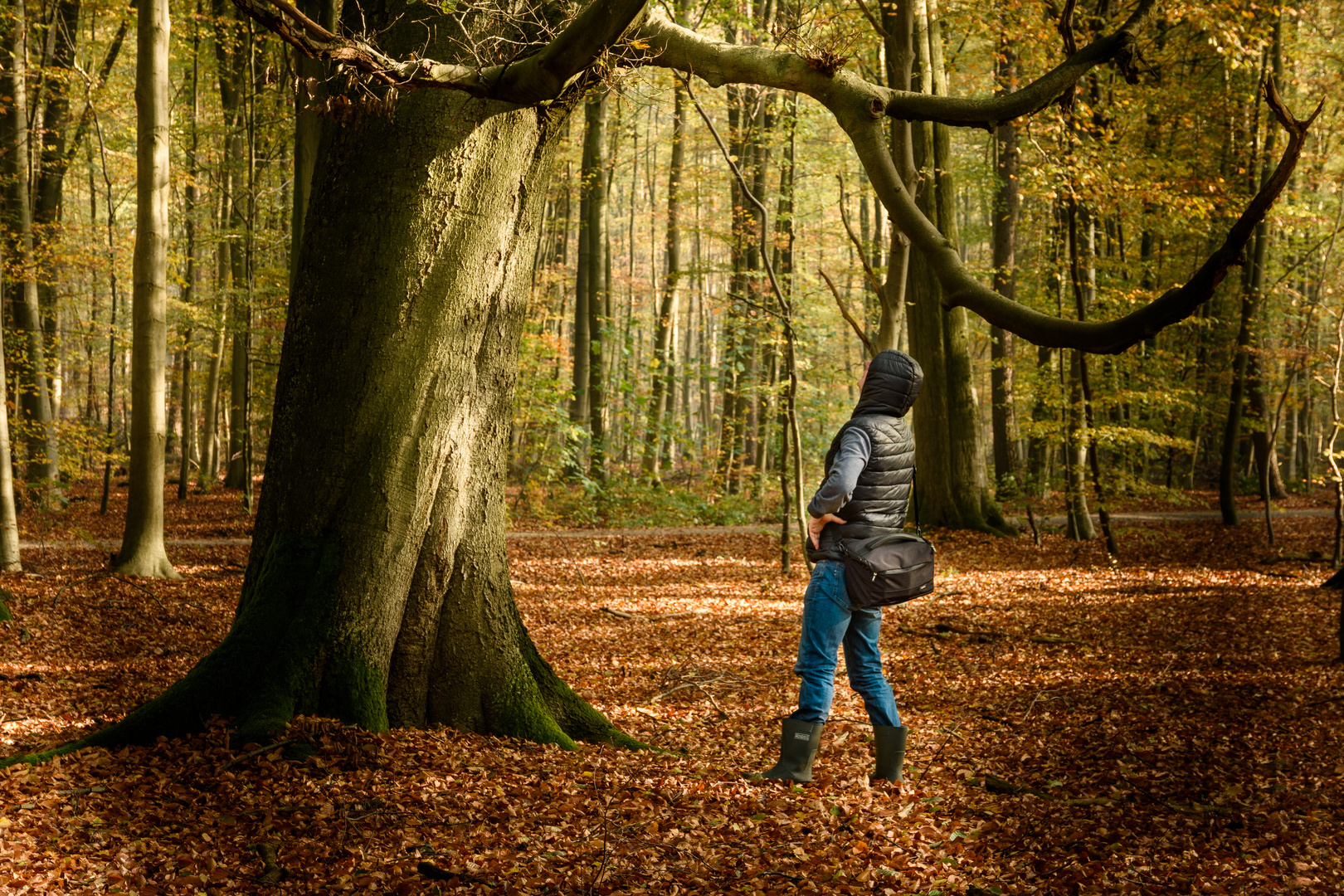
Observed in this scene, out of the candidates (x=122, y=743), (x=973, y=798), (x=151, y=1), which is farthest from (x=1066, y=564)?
(x=151, y=1)

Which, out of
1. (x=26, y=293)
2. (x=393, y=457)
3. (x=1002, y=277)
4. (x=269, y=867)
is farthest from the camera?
(x=1002, y=277)

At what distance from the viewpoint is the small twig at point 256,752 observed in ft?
11.1

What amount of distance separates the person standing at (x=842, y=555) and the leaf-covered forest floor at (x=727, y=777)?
0.25 meters

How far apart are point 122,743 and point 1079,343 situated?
14.0 feet

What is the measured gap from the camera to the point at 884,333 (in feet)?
29.5

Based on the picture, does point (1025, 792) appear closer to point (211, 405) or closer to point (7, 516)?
point (7, 516)

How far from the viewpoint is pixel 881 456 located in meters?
3.99

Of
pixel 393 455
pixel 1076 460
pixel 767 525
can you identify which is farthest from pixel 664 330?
pixel 393 455

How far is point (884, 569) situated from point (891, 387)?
846 mm

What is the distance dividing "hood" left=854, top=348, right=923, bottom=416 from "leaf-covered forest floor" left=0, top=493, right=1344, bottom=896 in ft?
5.74

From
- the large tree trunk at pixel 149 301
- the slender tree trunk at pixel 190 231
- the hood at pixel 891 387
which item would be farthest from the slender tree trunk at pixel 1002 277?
the slender tree trunk at pixel 190 231

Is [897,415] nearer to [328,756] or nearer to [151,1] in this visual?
[328,756]

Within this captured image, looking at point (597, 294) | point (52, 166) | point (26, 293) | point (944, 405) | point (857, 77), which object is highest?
point (52, 166)

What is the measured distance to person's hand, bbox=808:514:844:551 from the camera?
12.7 feet
